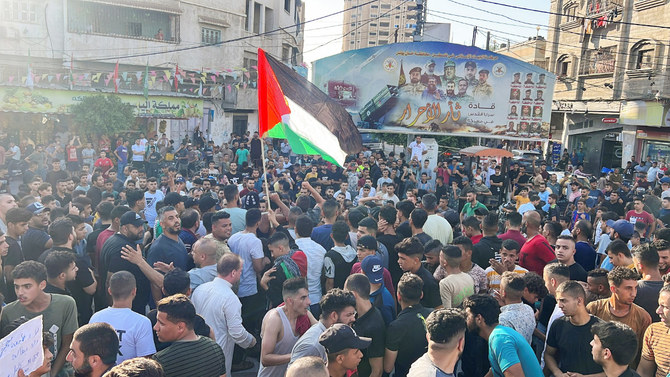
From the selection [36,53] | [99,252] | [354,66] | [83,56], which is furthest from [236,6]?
[99,252]

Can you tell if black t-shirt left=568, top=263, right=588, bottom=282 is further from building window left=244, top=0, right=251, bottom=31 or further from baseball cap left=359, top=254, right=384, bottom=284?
building window left=244, top=0, right=251, bottom=31

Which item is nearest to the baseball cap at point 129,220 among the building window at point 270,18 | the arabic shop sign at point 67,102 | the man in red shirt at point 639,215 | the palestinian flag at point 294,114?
the palestinian flag at point 294,114

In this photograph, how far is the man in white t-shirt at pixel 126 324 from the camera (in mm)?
3885

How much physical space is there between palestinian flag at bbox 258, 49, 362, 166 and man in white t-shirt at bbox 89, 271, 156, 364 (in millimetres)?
3419

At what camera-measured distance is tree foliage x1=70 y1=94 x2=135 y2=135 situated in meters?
19.6

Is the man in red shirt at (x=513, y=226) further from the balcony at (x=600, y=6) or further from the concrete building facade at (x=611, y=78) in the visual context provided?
the balcony at (x=600, y=6)

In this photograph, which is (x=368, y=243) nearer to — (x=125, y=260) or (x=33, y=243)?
(x=125, y=260)

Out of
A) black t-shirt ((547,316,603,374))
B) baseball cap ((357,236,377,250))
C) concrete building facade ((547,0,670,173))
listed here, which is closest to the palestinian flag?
baseball cap ((357,236,377,250))

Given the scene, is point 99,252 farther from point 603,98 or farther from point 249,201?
point 603,98

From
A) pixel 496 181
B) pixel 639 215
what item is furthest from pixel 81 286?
pixel 496 181

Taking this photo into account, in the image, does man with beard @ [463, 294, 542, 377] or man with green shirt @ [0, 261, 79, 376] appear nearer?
man with beard @ [463, 294, 542, 377]

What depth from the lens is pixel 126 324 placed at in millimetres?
3922

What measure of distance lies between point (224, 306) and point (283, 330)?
0.62 metres

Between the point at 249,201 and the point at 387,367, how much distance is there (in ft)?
18.7
